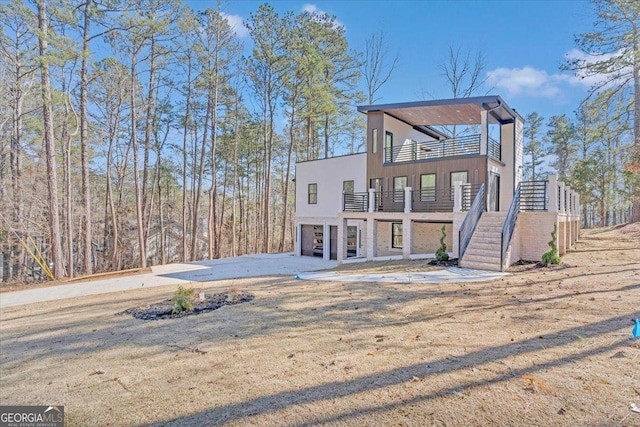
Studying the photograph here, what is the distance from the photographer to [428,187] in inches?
583

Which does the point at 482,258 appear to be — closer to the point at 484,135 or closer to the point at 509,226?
the point at 509,226

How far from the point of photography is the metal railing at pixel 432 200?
46.2 ft

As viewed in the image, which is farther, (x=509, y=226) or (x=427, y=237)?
(x=427, y=237)

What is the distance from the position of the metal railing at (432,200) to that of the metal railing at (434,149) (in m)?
1.95

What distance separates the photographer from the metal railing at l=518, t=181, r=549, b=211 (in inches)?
417

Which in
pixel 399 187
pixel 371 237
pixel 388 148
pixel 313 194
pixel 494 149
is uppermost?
pixel 388 148

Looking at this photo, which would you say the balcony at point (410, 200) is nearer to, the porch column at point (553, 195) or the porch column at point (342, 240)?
the porch column at point (342, 240)

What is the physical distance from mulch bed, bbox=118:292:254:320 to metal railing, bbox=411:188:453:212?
9780 mm

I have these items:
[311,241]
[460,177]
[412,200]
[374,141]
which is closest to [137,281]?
[311,241]

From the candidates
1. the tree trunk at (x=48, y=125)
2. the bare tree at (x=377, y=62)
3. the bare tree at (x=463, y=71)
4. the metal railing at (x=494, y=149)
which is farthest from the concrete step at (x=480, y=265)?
the bare tree at (x=377, y=62)

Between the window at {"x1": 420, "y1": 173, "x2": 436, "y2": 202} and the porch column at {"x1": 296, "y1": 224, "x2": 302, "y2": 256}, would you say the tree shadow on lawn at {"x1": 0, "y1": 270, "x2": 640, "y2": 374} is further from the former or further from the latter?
the porch column at {"x1": 296, "y1": 224, "x2": 302, "y2": 256}

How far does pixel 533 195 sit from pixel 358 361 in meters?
10.1

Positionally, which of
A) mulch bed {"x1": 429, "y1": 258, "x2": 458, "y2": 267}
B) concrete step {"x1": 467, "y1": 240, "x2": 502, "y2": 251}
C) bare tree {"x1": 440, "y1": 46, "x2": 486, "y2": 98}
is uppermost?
bare tree {"x1": 440, "y1": 46, "x2": 486, "y2": 98}

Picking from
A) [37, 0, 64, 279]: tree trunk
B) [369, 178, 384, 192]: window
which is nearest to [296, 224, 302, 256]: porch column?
[369, 178, 384, 192]: window
